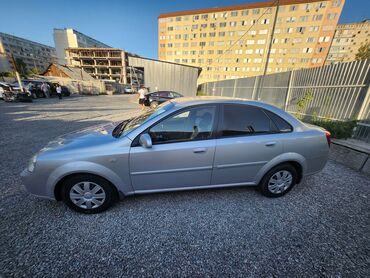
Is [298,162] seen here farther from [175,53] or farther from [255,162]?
[175,53]

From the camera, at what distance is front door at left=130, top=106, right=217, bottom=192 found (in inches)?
81.7

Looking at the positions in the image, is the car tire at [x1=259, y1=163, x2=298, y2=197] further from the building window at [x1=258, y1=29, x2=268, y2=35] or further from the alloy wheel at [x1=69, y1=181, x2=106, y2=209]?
the building window at [x1=258, y1=29, x2=268, y2=35]

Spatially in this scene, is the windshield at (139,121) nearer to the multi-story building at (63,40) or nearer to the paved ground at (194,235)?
the paved ground at (194,235)

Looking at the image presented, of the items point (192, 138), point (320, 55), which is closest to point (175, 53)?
point (320, 55)

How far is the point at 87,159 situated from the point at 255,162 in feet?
7.58

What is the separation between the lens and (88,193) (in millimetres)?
2129

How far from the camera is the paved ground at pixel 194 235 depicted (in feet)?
5.29

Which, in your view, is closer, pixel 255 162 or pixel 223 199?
pixel 255 162

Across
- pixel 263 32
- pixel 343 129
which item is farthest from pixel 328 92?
pixel 263 32

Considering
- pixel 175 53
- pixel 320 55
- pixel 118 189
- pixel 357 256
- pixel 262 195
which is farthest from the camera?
pixel 175 53

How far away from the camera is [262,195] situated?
2684mm

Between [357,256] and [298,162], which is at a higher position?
[298,162]

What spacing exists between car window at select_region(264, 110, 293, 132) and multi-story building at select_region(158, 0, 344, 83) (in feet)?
143

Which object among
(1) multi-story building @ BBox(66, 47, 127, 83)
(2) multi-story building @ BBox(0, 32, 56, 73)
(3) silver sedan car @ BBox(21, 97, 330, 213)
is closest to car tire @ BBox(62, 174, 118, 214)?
(3) silver sedan car @ BBox(21, 97, 330, 213)
